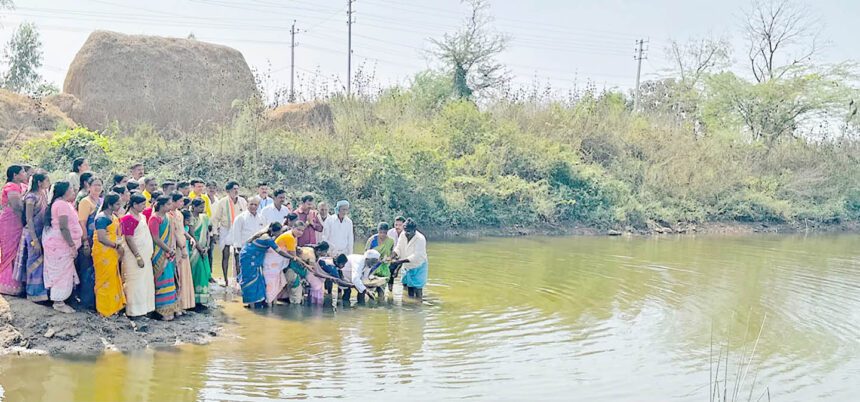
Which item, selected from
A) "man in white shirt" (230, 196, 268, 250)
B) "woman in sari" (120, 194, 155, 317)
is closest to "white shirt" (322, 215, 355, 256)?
"man in white shirt" (230, 196, 268, 250)

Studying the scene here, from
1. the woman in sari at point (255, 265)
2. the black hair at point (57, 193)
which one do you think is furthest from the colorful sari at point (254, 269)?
the black hair at point (57, 193)

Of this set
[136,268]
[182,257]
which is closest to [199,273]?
[182,257]

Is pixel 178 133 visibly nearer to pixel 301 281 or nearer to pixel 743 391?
pixel 301 281

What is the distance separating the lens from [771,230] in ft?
85.8

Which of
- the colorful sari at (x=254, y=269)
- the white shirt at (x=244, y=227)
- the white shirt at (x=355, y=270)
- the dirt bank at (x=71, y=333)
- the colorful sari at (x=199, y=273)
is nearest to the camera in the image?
the dirt bank at (x=71, y=333)

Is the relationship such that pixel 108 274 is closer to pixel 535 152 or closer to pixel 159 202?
pixel 159 202

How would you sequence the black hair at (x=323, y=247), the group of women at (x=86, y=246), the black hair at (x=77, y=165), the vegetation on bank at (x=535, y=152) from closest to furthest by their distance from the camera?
the group of women at (x=86, y=246) → the black hair at (x=77, y=165) → the black hair at (x=323, y=247) → the vegetation on bank at (x=535, y=152)

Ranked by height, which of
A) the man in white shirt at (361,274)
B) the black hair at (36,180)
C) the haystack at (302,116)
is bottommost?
the man in white shirt at (361,274)

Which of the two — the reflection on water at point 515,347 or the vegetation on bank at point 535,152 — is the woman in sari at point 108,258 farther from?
the vegetation on bank at point 535,152

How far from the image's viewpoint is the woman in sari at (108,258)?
25.0 feet

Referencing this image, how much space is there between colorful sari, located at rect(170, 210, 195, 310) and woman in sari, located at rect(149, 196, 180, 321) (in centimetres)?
11

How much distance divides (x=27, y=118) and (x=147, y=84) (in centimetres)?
302

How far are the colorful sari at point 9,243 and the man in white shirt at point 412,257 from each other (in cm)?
467

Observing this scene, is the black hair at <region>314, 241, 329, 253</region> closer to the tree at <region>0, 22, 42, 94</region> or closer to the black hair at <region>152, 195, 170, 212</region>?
the black hair at <region>152, 195, 170, 212</region>
